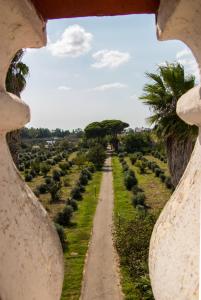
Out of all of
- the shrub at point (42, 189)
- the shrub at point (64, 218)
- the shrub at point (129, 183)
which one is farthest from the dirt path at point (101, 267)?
the shrub at point (129, 183)

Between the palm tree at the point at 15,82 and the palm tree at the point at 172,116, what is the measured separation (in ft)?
10.7

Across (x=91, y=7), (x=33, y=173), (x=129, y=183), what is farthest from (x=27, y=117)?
(x=33, y=173)

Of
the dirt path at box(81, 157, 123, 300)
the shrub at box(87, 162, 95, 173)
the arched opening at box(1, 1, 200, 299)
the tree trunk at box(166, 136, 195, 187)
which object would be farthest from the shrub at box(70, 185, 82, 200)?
the arched opening at box(1, 1, 200, 299)

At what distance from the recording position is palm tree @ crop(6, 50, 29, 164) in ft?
31.5

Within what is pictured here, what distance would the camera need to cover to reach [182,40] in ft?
5.07

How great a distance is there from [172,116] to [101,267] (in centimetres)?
516

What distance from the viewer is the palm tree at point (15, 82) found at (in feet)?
31.5

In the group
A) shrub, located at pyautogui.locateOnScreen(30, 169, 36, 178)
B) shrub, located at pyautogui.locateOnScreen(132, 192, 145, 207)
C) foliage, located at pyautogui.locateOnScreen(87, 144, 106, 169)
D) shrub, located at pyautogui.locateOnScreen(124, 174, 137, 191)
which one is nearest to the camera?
shrub, located at pyautogui.locateOnScreen(132, 192, 145, 207)

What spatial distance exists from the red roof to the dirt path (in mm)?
9375

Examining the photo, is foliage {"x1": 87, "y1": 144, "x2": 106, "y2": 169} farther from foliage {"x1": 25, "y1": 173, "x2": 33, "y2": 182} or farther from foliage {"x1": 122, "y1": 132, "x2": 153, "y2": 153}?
foliage {"x1": 122, "y1": 132, "x2": 153, "y2": 153}

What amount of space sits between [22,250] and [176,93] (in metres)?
9.40

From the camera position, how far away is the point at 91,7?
65.2 inches

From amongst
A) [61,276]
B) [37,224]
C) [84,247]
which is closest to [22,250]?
[37,224]

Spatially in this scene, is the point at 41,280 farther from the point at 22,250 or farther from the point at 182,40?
the point at 182,40
